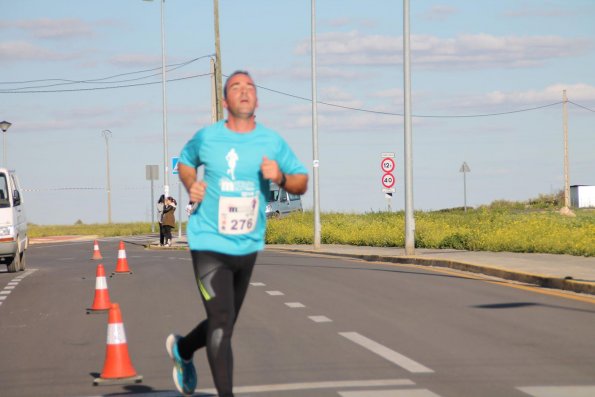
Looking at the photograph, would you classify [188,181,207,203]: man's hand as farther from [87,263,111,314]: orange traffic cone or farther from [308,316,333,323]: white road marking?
[87,263,111,314]: orange traffic cone

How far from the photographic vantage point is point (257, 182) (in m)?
7.12

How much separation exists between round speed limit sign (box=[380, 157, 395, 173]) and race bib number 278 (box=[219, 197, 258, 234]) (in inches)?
1195

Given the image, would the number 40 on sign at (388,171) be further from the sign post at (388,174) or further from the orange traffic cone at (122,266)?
the orange traffic cone at (122,266)

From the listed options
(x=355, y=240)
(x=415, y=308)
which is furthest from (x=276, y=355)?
(x=355, y=240)

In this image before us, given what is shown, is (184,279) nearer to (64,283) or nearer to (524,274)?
(64,283)

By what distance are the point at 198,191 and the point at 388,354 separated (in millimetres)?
3798

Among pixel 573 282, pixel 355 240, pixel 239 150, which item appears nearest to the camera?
pixel 239 150

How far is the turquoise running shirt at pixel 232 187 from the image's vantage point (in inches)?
277

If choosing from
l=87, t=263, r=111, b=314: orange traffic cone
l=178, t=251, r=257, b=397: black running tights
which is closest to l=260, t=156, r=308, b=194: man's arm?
l=178, t=251, r=257, b=397: black running tights

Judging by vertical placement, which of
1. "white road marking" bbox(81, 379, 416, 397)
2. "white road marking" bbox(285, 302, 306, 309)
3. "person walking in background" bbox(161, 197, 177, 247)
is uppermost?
"person walking in background" bbox(161, 197, 177, 247)

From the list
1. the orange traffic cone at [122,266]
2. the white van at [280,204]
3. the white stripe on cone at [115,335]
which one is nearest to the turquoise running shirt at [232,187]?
the white stripe on cone at [115,335]

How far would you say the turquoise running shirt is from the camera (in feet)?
23.1

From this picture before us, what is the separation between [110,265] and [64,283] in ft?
21.0

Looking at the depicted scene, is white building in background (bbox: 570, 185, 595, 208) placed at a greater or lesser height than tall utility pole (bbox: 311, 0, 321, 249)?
lesser
